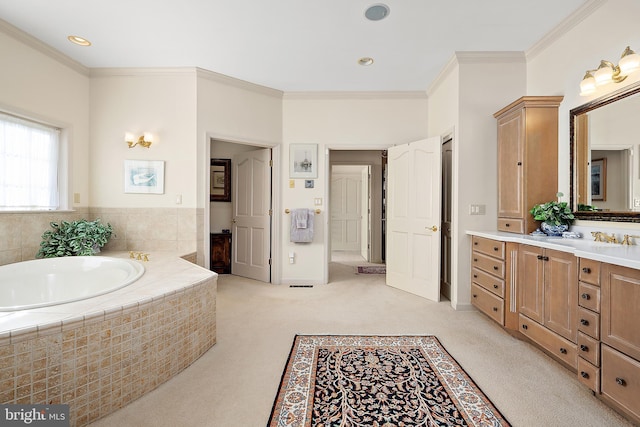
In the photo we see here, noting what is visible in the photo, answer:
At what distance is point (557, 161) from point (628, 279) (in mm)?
1590

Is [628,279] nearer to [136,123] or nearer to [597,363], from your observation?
[597,363]

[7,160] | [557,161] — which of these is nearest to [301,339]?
[557,161]

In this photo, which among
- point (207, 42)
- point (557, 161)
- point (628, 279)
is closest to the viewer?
point (628, 279)

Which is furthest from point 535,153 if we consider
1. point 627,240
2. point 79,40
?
point 79,40

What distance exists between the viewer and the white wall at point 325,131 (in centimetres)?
404

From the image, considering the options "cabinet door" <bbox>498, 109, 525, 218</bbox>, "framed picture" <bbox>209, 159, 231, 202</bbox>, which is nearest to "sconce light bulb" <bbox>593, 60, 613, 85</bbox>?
"cabinet door" <bbox>498, 109, 525, 218</bbox>

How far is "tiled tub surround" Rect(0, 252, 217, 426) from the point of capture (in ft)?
4.09

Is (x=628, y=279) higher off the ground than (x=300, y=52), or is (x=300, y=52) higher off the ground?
(x=300, y=52)

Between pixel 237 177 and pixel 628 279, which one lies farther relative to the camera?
pixel 237 177

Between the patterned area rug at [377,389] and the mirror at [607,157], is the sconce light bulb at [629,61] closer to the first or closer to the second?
the mirror at [607,157]

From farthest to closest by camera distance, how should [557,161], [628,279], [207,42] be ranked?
[207,42]
[557,161]
[628,279]

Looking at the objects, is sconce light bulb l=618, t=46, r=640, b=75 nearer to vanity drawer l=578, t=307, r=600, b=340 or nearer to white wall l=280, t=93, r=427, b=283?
vanity drawer l=578, t=307, r=600, b=340

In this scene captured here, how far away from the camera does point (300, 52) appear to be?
10.0 feet

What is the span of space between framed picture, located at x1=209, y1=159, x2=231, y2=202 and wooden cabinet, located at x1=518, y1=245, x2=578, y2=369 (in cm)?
400
